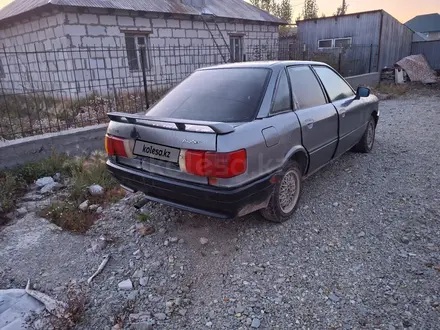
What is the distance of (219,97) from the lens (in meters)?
2.99

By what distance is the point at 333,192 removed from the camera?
3871 millimetres

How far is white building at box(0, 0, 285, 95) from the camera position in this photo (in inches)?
349

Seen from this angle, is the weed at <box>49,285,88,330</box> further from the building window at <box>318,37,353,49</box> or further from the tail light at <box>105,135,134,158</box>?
the building window at <box>318,37,353,49</box>

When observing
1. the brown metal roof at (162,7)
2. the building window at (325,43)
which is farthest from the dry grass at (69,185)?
the building window at (325,43)

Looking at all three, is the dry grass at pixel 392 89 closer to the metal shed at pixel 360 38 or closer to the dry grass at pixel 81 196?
the metal shed at pixel 360 38

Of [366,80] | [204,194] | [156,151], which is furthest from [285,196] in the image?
[366,80]

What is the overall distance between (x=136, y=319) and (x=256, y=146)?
61.2 inches

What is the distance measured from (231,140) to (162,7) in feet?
32.9

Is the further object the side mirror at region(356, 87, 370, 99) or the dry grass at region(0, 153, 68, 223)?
the side mirror at region(356, 87, 370, 99)

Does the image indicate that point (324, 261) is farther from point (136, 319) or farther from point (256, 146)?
point (136, 319)

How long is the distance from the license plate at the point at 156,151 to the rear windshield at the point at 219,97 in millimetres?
412

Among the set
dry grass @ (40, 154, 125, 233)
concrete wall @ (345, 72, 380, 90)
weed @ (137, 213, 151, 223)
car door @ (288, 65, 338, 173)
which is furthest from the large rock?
concrete wall @ (345, 72, 380, 90)

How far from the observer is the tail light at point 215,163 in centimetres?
238

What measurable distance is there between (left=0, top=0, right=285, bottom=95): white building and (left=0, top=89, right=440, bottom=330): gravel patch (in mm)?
4954
